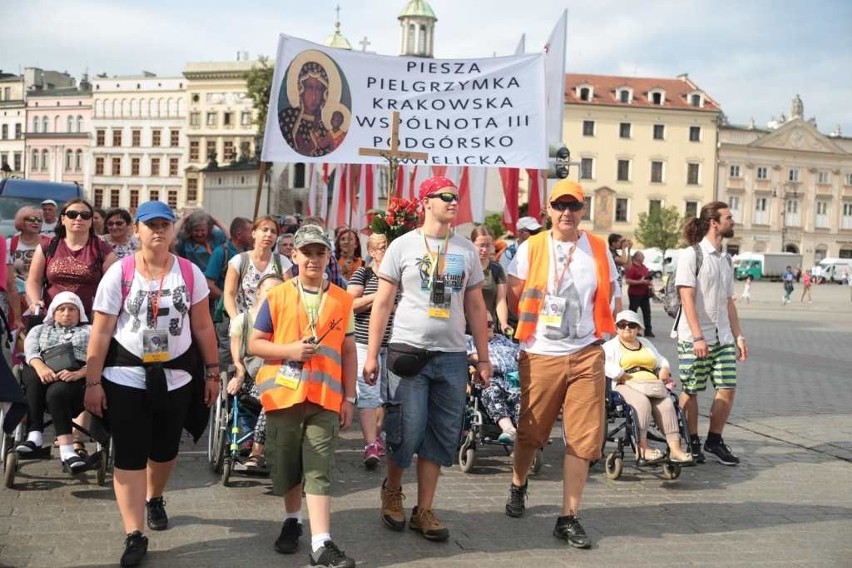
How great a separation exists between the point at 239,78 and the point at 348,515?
104m

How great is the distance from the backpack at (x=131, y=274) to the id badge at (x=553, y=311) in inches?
76.2

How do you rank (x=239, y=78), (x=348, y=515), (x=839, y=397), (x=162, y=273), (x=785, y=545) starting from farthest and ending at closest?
(x=239, y=78)
(x=839, y=397)
(x=348, y=515)
(x=785, y=545)
(x=162, y=273)

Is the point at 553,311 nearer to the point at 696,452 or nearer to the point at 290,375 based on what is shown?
the point at 290,375

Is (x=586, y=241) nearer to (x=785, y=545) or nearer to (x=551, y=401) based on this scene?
(x=551, y=401)

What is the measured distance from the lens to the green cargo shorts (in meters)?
5.35

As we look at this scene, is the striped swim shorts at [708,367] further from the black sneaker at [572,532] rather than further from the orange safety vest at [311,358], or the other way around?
the orange safety vest at [311,358]

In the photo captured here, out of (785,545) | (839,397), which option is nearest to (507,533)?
(785,545)

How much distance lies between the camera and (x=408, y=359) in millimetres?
5789

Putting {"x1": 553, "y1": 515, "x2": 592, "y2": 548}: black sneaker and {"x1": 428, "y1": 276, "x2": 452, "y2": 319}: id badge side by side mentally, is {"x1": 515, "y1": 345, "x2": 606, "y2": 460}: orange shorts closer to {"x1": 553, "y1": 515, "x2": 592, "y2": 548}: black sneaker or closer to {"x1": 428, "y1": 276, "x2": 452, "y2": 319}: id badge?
{"x1": 553, "y1": 515, "x2": 592, "y2": 548}: black sneaker

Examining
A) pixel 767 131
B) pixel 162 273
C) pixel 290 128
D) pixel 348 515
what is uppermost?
pixel 767 131

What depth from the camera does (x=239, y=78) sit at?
350ft

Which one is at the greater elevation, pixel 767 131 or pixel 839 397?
pixel 767 131

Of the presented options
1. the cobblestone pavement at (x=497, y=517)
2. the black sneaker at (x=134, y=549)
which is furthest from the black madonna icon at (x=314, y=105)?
the black sneaker at (x=134, y=549)

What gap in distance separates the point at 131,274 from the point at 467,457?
3209 millimetres
